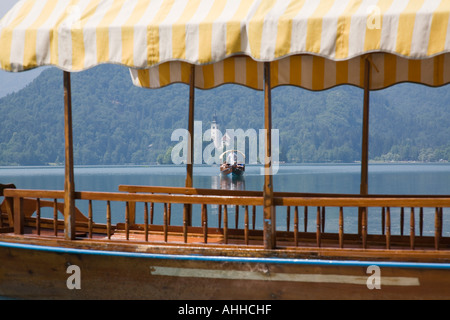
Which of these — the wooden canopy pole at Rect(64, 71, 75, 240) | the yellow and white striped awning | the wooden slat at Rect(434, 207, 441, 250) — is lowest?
the wooden slat at Rect(434, 207, 441, 250)

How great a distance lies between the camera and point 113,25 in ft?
14.4

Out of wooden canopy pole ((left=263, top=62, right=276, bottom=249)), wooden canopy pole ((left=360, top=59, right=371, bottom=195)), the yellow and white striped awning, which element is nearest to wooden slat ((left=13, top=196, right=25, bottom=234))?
the yellow and white striped awning

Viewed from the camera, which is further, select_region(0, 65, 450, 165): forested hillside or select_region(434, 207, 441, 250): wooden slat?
select_region(0, 65, 450, 165): forested hillside

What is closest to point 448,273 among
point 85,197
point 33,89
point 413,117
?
point 85,197

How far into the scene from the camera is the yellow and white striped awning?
3883mm

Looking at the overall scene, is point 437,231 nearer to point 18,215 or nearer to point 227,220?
point 227,220

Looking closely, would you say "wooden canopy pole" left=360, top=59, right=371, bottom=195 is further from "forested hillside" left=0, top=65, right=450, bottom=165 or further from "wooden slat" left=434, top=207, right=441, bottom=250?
"forested hillside" left=0, top=65, right=450, bottom=165

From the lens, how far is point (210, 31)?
418 centimetres

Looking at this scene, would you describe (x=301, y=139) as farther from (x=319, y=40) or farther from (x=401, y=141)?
(x=319, y=40)

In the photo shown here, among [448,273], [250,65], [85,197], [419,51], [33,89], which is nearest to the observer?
[419,51]

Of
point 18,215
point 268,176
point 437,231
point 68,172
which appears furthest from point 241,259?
point 18,215

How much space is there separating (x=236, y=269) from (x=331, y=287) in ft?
2.58

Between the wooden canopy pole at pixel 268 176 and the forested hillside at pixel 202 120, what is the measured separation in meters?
112

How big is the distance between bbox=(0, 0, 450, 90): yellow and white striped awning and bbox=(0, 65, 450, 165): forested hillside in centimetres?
11130
